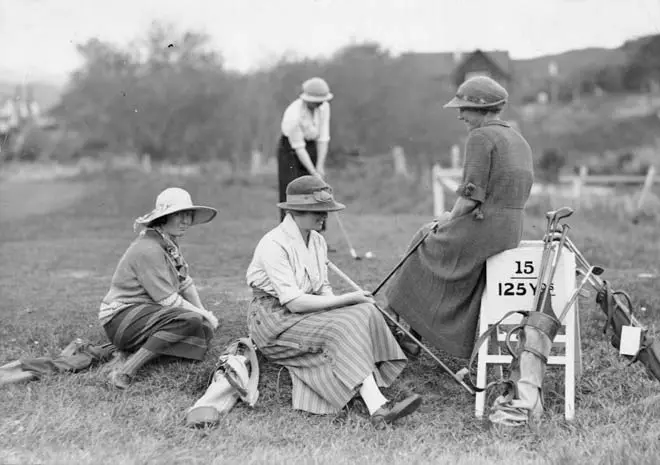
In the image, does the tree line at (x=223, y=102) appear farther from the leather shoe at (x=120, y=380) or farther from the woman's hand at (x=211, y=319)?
the leather shoe at (x=120, y=380)

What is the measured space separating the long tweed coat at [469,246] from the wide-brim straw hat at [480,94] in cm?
14

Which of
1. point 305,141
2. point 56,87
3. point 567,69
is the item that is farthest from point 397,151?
point 305,141

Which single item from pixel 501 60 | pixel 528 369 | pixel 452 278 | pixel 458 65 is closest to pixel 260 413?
pixel 452 278

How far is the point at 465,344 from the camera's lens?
19.0ft

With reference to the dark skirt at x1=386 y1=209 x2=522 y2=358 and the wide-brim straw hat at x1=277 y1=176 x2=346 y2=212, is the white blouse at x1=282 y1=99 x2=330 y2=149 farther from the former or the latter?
the wide-brim straw hat at x1=277 y1=176 x2=346 y2=212

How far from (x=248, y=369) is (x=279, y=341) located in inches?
11.6

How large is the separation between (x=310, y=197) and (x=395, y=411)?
1414 millimetres

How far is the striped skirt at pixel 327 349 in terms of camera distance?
5.43m

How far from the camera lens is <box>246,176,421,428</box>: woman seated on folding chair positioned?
214 inches

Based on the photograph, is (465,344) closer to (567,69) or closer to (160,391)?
(160,391)

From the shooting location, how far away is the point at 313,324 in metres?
5.56

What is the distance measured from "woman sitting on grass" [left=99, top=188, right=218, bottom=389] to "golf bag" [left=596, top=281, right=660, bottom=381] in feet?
8.68

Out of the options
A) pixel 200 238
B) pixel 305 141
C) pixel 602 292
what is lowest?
pixel 200 238

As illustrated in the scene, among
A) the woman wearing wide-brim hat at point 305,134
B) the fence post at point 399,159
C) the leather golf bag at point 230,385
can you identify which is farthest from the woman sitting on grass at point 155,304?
the fence post at point 399,159
